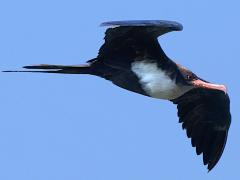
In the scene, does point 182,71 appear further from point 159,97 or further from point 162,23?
point 162,23

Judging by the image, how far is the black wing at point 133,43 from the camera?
11492 millimetres

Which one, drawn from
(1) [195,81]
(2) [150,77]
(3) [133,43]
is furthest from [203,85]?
(3) [133,43]

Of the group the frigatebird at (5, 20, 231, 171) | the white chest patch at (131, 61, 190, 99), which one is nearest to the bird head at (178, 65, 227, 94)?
the frigatebird at (5, 20, 231, 171)

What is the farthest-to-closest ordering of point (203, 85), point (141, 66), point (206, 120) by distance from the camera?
point (206, 120) → point (203, 85) → point (141, 66)

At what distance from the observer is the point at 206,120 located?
1399 centimetres

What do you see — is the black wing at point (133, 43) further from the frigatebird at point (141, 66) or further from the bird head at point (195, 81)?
the bird head at point (195, 81)

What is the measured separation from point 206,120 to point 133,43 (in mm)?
2328

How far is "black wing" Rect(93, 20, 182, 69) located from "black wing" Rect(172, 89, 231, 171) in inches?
59.2

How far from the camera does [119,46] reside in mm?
12203

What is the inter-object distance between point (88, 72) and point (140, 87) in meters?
0.69

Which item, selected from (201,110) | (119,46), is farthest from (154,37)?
(201,110)

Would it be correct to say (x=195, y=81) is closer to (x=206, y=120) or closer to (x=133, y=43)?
(x=133, y=43)

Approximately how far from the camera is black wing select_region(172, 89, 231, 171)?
1365cm

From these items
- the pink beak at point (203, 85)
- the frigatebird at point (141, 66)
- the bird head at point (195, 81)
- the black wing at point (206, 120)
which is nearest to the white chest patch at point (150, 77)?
the frigatebird at point (141, 66)
